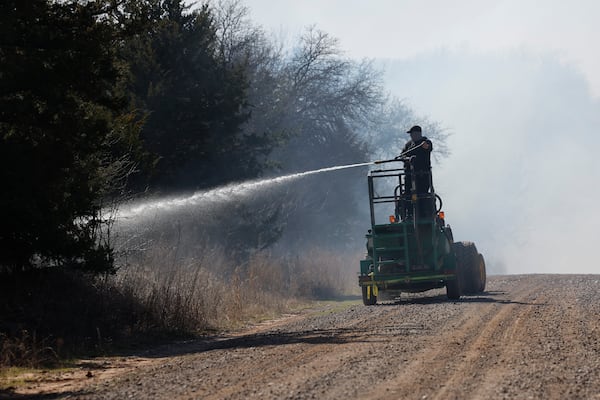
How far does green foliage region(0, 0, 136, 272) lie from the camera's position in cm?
1416

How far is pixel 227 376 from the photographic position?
10953 mm

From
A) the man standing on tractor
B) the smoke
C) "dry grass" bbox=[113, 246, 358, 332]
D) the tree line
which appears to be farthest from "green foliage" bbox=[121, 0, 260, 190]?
the smoke

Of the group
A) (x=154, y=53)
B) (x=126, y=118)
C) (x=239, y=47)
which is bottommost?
(x=126, y=118)

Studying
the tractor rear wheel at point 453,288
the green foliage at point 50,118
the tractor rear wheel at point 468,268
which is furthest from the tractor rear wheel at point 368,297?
the green foliage at point 50,118

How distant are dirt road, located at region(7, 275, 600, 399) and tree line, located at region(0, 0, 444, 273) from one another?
9.87 ft

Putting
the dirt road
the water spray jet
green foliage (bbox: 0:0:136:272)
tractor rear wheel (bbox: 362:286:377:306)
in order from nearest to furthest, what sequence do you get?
the dirt road
green foliage (bbox: 0:0:136:272)
the water spray jet
tractor rear wheel (bbox: 362:286:377:306)

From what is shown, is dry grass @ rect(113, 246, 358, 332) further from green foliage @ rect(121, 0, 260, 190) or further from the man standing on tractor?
the man standing on tractor

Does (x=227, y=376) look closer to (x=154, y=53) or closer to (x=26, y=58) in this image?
(x=26, y=58)

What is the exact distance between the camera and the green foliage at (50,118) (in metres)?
14.2

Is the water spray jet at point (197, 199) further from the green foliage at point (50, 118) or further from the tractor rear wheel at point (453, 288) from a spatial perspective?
the green foliage at point (50, 118)

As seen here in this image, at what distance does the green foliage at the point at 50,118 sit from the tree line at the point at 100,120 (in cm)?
2

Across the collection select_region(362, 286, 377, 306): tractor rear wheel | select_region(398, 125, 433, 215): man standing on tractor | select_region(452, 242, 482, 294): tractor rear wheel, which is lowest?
select_region(362, 286, 377, 306): tractor rear wheel

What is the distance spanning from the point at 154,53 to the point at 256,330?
11.9 meters

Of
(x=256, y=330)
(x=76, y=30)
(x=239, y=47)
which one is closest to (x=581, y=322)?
(x=256, y=330)
